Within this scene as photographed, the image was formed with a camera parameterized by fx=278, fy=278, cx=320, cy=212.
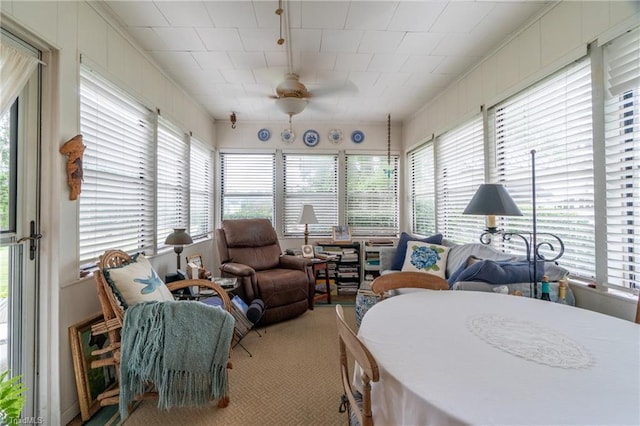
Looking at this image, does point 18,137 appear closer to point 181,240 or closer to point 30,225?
point 30,225

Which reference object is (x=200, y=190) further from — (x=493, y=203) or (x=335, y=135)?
(x=493, y=203)

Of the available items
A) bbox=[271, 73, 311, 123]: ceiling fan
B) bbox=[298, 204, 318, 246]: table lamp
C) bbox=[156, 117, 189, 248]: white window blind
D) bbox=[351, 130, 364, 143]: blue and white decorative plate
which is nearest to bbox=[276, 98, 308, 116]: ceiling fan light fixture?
bbox=[271, 73, 311, 123]: ceiling fan

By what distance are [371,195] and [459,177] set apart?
1.69 m

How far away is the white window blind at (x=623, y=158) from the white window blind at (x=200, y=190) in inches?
152

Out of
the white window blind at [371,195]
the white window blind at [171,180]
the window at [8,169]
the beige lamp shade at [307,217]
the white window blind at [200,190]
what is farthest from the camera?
the white window blind at [371,195]

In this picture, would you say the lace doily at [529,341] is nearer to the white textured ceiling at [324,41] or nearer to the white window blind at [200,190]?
the white textured ceiling at [324,41]

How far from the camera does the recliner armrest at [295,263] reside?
3.38 metres

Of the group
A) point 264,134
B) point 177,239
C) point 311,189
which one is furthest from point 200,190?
point 311,189

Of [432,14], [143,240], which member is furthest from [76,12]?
[432,14]

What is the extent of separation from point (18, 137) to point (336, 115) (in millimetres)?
3383

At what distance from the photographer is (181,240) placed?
2648 mm

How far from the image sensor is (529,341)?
1.00 meters

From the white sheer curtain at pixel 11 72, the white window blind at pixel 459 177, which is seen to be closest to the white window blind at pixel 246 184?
the white window blind at pixel 459 177

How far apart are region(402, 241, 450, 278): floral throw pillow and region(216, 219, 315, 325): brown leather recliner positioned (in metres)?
1.18
